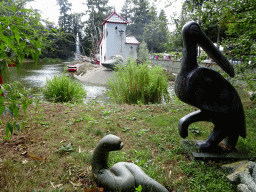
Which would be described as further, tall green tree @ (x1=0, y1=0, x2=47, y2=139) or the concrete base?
the concrete base

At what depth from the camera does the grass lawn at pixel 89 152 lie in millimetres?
2086

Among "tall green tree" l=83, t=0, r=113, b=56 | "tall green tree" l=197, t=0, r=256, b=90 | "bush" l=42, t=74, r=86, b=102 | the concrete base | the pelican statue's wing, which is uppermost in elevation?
"tall green tree" l=83, t=0, r=113, b=56

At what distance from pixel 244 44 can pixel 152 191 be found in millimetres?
4014

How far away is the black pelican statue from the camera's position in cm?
239

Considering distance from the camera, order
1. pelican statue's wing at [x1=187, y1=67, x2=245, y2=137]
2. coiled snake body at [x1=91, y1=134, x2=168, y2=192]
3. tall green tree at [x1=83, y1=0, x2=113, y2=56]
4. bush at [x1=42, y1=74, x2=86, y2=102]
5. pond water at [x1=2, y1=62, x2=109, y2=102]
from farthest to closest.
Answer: tall green tree at [x1=83, y1=0, x2=113, y2=56] → pond water at [x1=2, y1=62, x2=109, y2=102] → bush at [x1=42, y1=74, x2=86, y2=102] → pelican statue's wing at [x1=187, y1=67, x2=245, y2=137] → coiled snake body at [x1=91, y1=134, x2=168, y2=192]

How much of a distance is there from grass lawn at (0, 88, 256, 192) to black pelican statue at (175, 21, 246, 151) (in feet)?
1.79

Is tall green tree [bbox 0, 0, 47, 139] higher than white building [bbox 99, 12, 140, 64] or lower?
lower

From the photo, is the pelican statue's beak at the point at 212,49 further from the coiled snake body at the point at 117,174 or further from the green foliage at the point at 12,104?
the green foliage at the point at 12,104

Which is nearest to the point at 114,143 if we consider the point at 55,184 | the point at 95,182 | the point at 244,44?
the point at 95,182

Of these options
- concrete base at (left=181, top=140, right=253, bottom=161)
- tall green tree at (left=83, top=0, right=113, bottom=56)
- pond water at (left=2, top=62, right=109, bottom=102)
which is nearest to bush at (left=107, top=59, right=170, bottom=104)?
pond water at (left=2, top=62, right=109, bottom=102)

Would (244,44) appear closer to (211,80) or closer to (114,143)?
(211,80)

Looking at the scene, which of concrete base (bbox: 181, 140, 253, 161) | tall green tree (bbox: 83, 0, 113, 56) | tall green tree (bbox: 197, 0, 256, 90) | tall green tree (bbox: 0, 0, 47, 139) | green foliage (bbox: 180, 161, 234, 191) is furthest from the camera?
tall green tree (bbox: 83, 0, 113, 56)

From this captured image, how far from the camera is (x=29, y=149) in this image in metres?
2.78

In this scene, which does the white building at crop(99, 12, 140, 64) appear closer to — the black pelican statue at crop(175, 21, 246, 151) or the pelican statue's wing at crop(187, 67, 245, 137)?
the black pelican statue at crop(175, 21, 246, 151)
